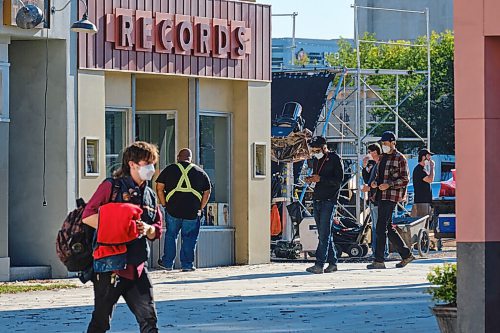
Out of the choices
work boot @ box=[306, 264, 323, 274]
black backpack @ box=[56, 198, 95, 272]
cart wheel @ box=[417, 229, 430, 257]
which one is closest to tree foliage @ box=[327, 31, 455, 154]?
cart wheel @ box=[417, 229, 430, 257]

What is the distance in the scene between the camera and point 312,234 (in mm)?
→ 23125

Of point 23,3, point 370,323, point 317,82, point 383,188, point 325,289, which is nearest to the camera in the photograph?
point 370,323

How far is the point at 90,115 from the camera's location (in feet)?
66.0

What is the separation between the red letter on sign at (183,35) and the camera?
21047mm

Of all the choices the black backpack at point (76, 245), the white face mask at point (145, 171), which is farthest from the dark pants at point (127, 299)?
the white face mask at point (145, 171)

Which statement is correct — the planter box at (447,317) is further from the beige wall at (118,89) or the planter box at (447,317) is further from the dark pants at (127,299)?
the beige wall at (118,89)

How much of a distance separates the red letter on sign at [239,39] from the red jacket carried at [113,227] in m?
11.9

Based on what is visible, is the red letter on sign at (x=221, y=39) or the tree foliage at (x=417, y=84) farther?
the tree foliage at (x=417, y=84)

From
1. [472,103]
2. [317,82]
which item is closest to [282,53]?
[317,82]

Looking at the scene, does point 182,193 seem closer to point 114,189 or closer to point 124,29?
point 124,29

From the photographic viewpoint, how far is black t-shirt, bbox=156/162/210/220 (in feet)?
Answer: 65.9

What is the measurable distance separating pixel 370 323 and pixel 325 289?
3.70 m

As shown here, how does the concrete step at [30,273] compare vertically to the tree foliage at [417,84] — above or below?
below

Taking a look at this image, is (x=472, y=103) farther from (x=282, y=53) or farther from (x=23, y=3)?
(x=282, y=53)
